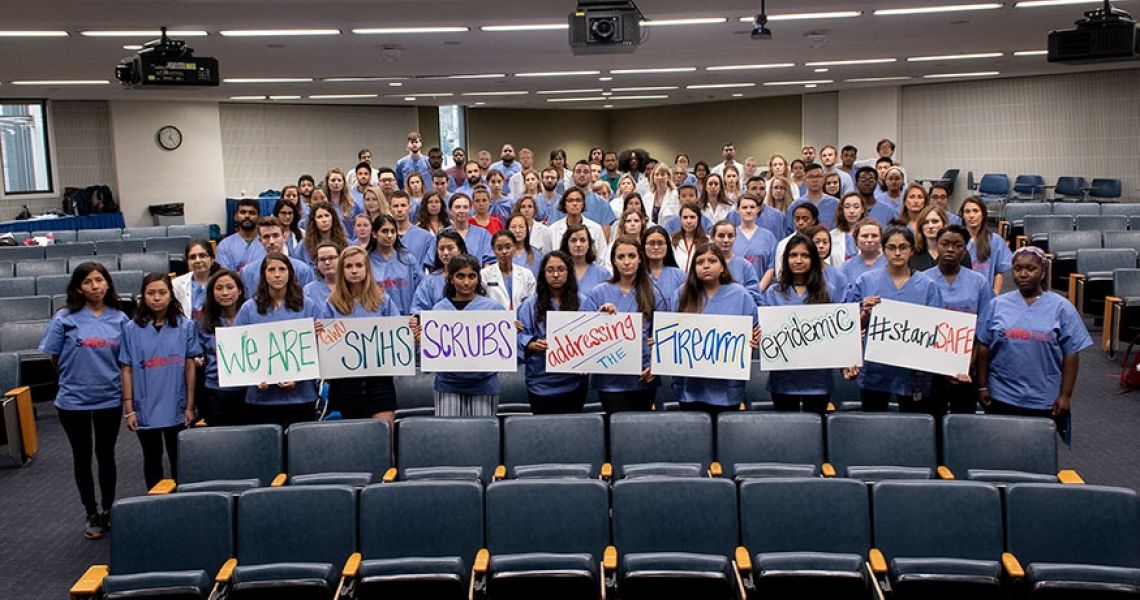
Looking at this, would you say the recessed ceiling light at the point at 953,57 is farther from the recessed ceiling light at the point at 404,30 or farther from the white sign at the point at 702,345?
the white sign at the point at 702,345

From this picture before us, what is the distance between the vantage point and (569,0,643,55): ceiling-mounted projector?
796cm

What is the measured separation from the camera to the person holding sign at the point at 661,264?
21.1 ft

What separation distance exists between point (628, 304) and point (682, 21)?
5397 mm

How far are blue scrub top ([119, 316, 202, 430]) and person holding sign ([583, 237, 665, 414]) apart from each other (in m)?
2.48

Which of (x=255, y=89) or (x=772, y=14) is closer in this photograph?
(x=772, y=14)

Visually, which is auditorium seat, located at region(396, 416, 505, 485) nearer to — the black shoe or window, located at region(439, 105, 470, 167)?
the black shoe

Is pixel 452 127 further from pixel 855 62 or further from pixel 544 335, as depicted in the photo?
pixel 544 335

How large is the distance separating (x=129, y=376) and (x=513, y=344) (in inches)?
92.1

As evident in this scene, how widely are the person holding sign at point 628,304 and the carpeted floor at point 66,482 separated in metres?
3.16

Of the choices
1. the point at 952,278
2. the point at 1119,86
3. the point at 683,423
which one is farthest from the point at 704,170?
the point at 1119,86

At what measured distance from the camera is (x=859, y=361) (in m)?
5.82

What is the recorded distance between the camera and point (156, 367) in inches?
237

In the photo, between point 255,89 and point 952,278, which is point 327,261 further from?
point 255,89

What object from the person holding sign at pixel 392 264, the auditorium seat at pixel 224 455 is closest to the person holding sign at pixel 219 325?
the auditorium seat at pixel 224 455
